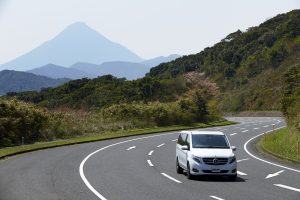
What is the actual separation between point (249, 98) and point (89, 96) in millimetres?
35620

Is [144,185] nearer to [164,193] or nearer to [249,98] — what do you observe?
[164,193]

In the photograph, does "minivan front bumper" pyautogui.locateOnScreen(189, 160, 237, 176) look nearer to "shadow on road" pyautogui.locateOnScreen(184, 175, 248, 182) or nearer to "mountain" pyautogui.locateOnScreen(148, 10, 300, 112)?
"shadow on road" pyautogui.locateOnScreen(184, 175, 248, 182)

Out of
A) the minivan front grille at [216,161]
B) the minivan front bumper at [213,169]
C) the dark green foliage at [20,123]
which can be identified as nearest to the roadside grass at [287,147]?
the minivan front bumper at [213,169]

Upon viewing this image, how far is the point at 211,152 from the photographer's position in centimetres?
1747

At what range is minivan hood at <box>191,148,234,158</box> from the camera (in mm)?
17203

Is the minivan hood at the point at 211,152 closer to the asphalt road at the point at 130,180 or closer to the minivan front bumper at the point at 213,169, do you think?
the minivan front bumper at the point at 213,169

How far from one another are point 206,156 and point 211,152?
0.41 meters

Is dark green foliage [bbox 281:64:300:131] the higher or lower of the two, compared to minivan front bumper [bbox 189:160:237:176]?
higher

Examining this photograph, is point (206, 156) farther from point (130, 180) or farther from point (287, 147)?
point (287, 147)

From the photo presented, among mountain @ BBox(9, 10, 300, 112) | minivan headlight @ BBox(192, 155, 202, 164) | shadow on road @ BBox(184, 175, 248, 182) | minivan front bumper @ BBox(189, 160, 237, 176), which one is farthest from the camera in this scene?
mountain @ BBox(9, 10, 300, 112)

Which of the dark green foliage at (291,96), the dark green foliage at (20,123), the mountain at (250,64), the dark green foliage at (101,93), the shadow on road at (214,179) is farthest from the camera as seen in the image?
the mountain at (250,64)

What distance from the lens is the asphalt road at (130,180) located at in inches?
547

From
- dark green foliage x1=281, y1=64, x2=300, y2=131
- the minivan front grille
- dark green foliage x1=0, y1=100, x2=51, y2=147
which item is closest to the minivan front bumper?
the minivan front grille

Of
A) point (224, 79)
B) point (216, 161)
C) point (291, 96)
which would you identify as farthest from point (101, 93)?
point (216, 161)
